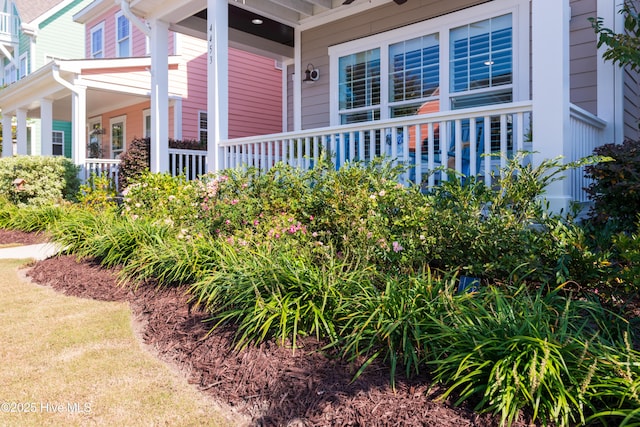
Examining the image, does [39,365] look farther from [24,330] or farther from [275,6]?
[275,6]

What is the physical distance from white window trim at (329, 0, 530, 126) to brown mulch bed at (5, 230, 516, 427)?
14.9 ft

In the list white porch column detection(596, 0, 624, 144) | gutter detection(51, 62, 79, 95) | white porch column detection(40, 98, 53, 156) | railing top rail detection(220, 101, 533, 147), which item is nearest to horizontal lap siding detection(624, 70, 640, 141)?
white porch column detection(596, 0, 624, 144)

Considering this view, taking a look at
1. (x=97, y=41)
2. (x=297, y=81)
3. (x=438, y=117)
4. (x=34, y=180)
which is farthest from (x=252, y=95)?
(x=438, y=117)

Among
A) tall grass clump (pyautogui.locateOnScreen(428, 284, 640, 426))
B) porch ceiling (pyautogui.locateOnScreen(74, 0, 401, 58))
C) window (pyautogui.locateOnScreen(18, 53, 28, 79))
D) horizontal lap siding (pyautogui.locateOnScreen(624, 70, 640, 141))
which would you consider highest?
window (pyautogui.locateOnScreen(18, 53, 28, 79))

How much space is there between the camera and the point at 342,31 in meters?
7.42

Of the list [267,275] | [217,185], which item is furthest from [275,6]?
[267,275]

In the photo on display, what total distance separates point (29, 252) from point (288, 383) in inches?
218

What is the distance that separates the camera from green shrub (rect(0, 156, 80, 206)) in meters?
8.98

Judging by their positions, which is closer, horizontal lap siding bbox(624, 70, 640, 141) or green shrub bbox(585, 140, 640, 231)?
green shrub bbox(585, 140, 640, 231)

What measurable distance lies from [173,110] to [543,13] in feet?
33.2

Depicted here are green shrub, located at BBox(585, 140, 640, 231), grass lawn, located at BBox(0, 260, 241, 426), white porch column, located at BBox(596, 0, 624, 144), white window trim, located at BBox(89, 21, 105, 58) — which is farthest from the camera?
white window trim, located at BBox(89, 21, 105, 58)

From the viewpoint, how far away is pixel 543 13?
3793mm

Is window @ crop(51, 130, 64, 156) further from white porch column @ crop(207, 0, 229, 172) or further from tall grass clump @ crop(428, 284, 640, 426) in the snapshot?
tall grass clump @ crop(428, 284, 640, 426)

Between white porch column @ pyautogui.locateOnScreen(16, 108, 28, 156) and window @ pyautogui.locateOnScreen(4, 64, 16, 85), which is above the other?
window @ pyautogui.locateOnScreen(4, 64, 16, 85)
